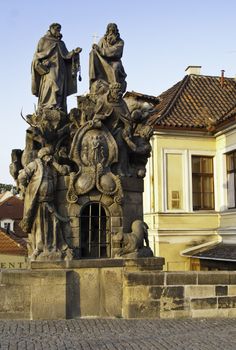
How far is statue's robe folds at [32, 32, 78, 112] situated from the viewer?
9836 mm

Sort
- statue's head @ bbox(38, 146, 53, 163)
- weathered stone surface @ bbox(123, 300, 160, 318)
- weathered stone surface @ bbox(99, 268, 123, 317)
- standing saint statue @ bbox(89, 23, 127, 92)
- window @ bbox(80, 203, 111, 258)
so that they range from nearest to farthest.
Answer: weathered stone surface @ bbox(123, 300, 160, 318), weathered stone surface @ bbox(99, 268, 123, 317), statue's head @ bbox(38, 146, 53, 163), window @ bbox(80, 203, 111, 258), standing saint statue @ bbox(89, 23, 127, 92)

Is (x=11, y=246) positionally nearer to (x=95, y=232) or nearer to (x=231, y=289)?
(x=95, y=232)

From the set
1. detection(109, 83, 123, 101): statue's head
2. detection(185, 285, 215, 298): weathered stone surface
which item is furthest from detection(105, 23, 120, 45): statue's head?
detection(185, 285, 215, 298): weathered stone surface

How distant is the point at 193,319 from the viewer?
328 inches

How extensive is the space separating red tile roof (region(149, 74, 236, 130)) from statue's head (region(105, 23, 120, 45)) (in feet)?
30.4

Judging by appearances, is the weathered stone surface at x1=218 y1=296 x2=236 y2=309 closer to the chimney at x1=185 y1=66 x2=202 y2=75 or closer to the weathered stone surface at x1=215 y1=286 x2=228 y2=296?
the weathered stone surface at x1=215 y1=286 x2=228 y2=296

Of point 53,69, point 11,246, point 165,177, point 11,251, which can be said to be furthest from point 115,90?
point 11,246

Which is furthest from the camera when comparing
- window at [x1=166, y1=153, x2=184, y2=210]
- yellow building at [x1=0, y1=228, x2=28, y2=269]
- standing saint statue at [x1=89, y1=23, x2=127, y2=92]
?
yellow building at [x1=0, y1=228, x2=28, y2=269]

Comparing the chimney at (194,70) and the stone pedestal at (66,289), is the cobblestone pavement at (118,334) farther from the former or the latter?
the chimney at (194,70)

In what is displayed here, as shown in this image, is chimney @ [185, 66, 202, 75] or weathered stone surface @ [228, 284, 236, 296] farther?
chimney @ [185, 66, 202, 75]

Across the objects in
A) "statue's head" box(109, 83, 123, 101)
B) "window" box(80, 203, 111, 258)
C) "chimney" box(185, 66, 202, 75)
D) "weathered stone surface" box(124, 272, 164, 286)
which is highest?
"chimney" box(185, 66, 202, 75)

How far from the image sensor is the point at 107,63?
1027 centimetres

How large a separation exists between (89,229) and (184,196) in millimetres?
11687

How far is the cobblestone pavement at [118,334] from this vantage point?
656cm
